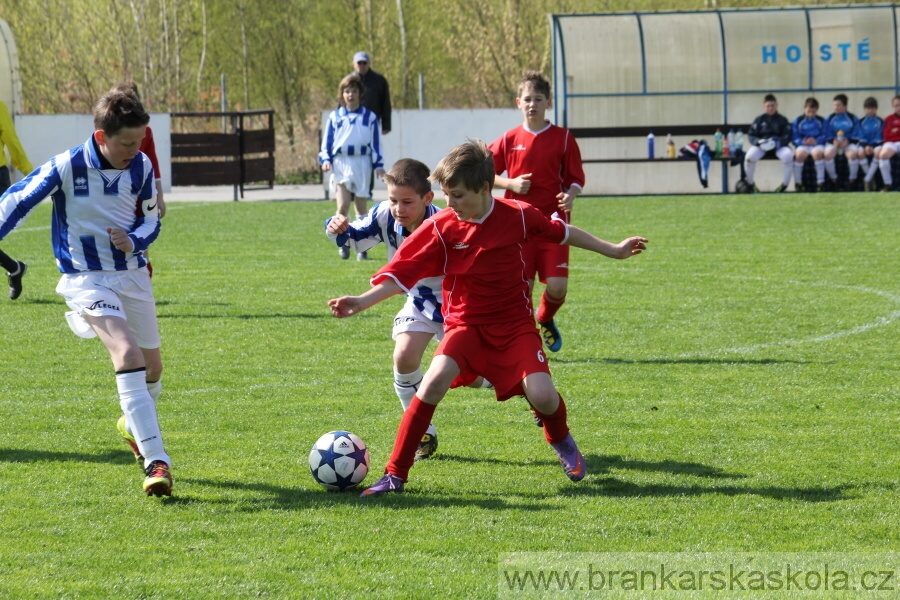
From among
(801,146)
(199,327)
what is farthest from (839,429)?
(801,146)

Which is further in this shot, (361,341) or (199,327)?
(199,327)

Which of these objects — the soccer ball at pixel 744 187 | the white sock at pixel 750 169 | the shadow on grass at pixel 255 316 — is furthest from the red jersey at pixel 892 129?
the shadow on grass at pixel 255 316

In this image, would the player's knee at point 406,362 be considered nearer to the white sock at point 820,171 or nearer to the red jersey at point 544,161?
the red jersey at point 544,161

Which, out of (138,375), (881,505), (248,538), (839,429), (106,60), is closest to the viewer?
(248,538)

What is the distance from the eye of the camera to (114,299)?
17.3ft

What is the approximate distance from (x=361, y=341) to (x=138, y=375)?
3.73 metres

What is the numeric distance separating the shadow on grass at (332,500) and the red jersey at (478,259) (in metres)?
0.75

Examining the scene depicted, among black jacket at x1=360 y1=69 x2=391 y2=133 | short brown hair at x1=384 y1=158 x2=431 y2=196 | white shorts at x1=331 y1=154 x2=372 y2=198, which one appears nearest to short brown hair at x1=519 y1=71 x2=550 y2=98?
A: short brown hair at x1=384 y1=158 x2=431 y2=196

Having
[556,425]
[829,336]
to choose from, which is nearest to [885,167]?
[829,336]

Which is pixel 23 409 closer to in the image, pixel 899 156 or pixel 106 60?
pixel 899 156

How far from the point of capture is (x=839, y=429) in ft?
19.9

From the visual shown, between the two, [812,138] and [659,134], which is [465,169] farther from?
[659,134]

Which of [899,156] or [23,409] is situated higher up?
[899,156]

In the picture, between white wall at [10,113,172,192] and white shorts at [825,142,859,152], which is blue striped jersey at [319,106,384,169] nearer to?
white wall at [10,113,172,192]
